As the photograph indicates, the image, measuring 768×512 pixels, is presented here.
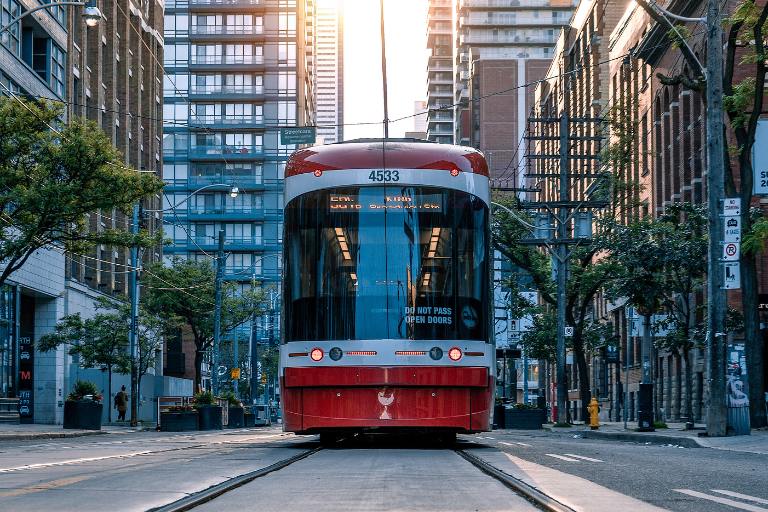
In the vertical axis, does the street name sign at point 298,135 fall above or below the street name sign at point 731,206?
above

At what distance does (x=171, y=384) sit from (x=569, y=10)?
95.9m

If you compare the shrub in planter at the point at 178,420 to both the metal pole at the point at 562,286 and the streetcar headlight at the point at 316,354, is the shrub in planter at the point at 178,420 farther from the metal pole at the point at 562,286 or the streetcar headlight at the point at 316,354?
the streetcar headlight at the point at 316,354

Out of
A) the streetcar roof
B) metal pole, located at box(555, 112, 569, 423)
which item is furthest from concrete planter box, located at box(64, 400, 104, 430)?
the streetcar roof

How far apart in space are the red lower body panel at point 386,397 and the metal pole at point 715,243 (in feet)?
31.7

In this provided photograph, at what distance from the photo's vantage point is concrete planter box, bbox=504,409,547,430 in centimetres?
4753

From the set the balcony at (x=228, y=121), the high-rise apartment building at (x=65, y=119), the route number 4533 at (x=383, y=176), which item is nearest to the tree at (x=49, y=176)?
the high-rise apartment building at (x=65, y=119)

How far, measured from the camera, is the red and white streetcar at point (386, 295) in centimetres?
1753

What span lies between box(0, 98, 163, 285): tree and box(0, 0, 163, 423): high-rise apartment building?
6584 mm

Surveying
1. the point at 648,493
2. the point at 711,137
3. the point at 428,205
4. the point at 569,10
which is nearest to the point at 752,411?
the point at 711,137

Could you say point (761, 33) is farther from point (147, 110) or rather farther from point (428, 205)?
point (147, 110)

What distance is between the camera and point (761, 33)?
104 feet

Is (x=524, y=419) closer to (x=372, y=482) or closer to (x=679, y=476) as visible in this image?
(x=679, y=476)

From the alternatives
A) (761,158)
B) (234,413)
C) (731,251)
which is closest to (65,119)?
(234,413)

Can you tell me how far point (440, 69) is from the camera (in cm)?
18888
